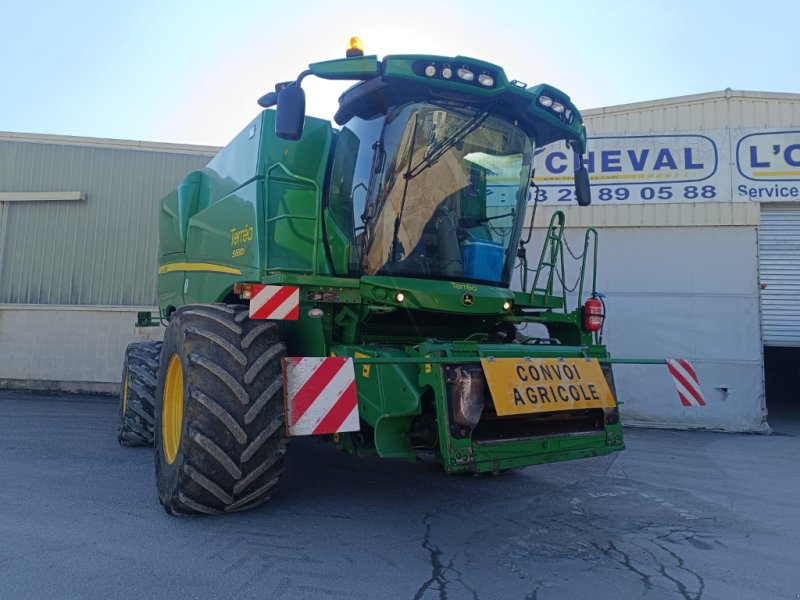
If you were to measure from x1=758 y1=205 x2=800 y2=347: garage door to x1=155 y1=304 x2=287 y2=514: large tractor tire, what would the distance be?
9.68m

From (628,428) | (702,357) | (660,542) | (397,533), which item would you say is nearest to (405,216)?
(397,533)

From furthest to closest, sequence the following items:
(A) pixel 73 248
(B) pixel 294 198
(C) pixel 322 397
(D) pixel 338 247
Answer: (A) pixel 73 248
(B) pixel 294 198
(D) pixel 338 247
(C) pixel 322 397

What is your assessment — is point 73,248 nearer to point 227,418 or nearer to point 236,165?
point 236,165

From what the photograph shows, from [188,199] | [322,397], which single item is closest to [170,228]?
[188,199]

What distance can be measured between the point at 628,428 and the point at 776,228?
4.49 m

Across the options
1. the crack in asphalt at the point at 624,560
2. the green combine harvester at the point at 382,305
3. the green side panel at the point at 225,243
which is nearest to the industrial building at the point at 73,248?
the green side panel at the point at 225,243

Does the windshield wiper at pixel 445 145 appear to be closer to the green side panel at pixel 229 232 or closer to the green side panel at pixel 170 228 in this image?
the green side panel at pixel 229 232

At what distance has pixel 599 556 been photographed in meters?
3.40

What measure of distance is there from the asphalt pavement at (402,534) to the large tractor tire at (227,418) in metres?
0.25

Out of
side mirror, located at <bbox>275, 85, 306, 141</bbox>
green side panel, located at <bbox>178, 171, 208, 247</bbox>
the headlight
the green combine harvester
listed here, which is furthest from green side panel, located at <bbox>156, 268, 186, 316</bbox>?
the headlight

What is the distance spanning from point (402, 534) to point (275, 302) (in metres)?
1.71

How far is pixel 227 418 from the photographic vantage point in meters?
3.51

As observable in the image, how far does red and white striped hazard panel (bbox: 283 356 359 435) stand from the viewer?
136 inches

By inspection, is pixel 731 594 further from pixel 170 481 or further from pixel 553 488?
pixel 170 481
